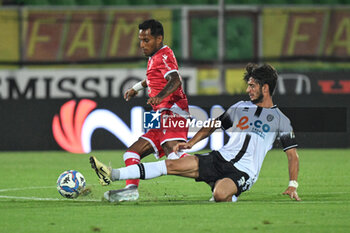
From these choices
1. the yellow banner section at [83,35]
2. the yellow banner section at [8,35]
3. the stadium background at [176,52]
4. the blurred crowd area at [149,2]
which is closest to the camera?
the stadium background at [176,52]

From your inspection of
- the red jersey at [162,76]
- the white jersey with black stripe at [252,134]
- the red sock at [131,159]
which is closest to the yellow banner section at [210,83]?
the red jersey at [162,76]

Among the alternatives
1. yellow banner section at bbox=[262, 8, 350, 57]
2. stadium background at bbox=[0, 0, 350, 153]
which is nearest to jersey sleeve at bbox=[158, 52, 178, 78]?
stadium background at bbox=[0, 0, 350, 153]

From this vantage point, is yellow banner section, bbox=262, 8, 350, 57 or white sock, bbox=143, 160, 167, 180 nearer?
white sock, bbox=143, 160, 167, 180

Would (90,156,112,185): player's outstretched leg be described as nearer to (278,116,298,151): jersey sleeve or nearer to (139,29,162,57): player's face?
(139,29,162,57): player's face

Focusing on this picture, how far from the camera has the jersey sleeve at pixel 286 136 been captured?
710cm

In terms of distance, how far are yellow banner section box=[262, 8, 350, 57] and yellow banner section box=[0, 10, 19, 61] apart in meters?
5.06

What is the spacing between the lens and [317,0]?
18344 mm

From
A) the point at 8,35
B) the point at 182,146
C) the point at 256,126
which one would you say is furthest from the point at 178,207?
the point at 8,35

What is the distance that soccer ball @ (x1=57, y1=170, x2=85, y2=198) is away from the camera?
748 centimetres

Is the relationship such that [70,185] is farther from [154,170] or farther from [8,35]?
[8,35]

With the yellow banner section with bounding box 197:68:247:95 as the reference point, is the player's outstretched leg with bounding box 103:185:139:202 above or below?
above

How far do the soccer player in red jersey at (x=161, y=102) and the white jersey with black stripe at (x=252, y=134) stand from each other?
0.53 metres

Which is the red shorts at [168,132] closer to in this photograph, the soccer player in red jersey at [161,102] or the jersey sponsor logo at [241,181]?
the soccer player in red jersey at [161,102]

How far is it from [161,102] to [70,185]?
1.16m
